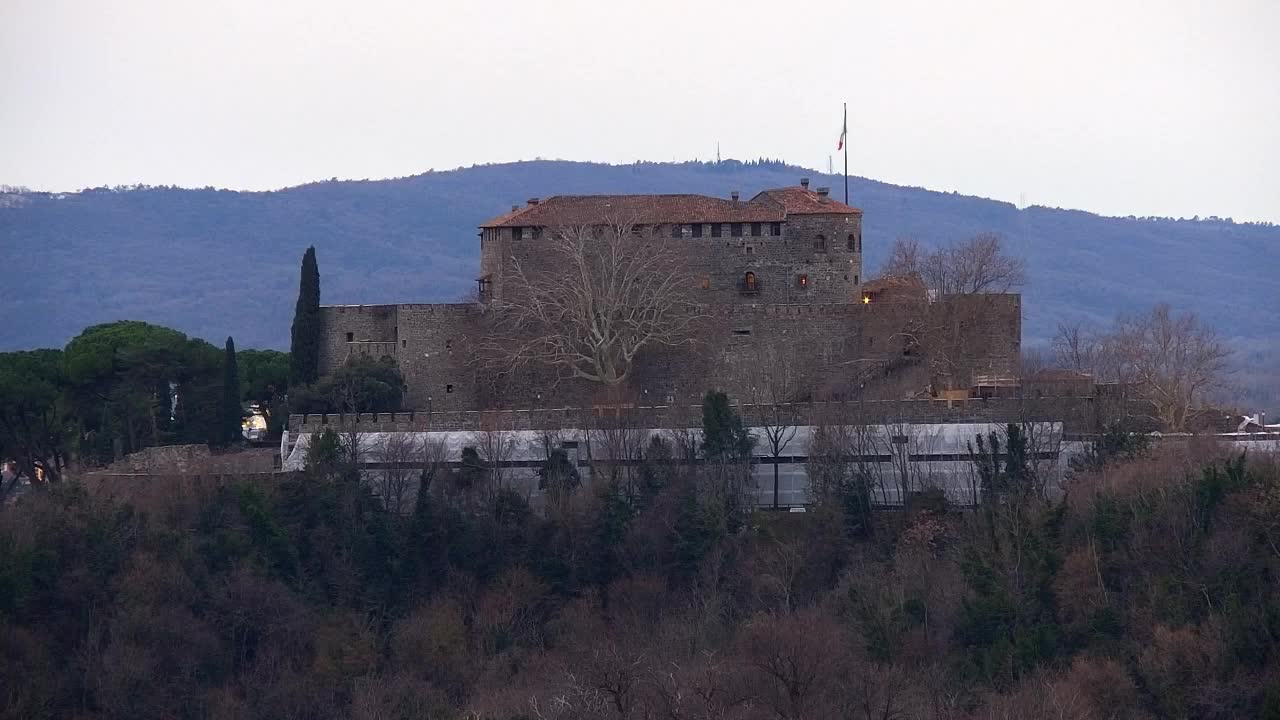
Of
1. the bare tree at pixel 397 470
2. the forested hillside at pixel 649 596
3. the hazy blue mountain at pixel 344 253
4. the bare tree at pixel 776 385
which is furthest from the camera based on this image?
the hazy blue mountain at pixel 344 253

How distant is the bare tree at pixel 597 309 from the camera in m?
52.8

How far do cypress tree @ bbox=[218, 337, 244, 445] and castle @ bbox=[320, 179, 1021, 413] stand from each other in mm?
2681

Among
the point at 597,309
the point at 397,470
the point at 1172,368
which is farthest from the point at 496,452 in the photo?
the point at 1172,368

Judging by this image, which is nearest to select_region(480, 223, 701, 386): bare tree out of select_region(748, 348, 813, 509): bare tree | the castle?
the castle

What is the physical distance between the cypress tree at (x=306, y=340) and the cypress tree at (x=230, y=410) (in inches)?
67.1

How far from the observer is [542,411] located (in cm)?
5219

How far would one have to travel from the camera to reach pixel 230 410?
52.7 metres

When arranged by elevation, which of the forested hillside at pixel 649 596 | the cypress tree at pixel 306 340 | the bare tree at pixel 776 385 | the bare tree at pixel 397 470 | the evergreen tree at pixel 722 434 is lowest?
the forested hillside at pixel 649 596

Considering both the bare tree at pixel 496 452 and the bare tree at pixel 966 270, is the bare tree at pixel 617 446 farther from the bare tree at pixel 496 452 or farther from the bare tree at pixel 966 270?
the bare tree at pixel 966 270

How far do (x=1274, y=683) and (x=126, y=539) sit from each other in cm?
2361

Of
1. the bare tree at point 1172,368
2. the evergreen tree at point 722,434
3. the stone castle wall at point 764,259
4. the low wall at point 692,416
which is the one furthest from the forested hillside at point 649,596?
the stone castle wall at point 764,259

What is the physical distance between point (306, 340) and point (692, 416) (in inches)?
389

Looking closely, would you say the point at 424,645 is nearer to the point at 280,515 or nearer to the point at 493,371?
the point at 280,515

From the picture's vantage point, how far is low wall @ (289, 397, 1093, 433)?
168ft
